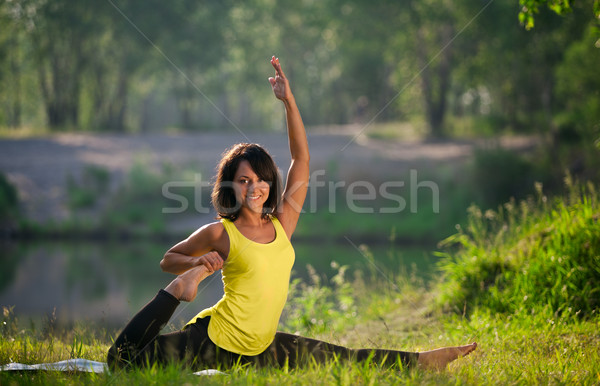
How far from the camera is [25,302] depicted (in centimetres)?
1122

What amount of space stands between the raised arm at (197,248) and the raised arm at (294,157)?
50 centimetres

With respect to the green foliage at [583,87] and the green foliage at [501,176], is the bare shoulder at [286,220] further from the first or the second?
the green foliage at [501,176]

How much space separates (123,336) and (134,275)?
10649 millimetres

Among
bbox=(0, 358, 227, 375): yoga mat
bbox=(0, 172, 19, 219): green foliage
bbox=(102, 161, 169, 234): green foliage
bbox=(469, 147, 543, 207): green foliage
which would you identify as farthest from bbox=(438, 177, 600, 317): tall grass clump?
bbox=(0, 172, 19, 219): green foliage

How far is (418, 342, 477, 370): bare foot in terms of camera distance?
370 centimetres

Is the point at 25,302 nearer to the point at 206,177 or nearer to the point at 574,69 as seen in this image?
the point at 206,177

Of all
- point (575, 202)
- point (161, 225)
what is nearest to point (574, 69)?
point (575, 202)

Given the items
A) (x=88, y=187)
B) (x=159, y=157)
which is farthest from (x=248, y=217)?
(x=159, y=157)

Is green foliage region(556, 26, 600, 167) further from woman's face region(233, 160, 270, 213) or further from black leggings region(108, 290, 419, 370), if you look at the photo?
black leggings region(108, 290, 419, 370)

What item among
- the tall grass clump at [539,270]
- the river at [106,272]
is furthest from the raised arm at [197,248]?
the river at [106,272]

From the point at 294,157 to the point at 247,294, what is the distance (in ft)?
3.29

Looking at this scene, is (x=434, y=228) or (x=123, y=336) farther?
(x=434, y=228)

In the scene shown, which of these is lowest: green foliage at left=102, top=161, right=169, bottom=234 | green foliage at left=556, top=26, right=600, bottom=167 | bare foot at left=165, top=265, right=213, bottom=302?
green foliage at left=102, top=161, right=169, bottom=234

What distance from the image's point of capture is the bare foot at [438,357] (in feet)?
12.1
